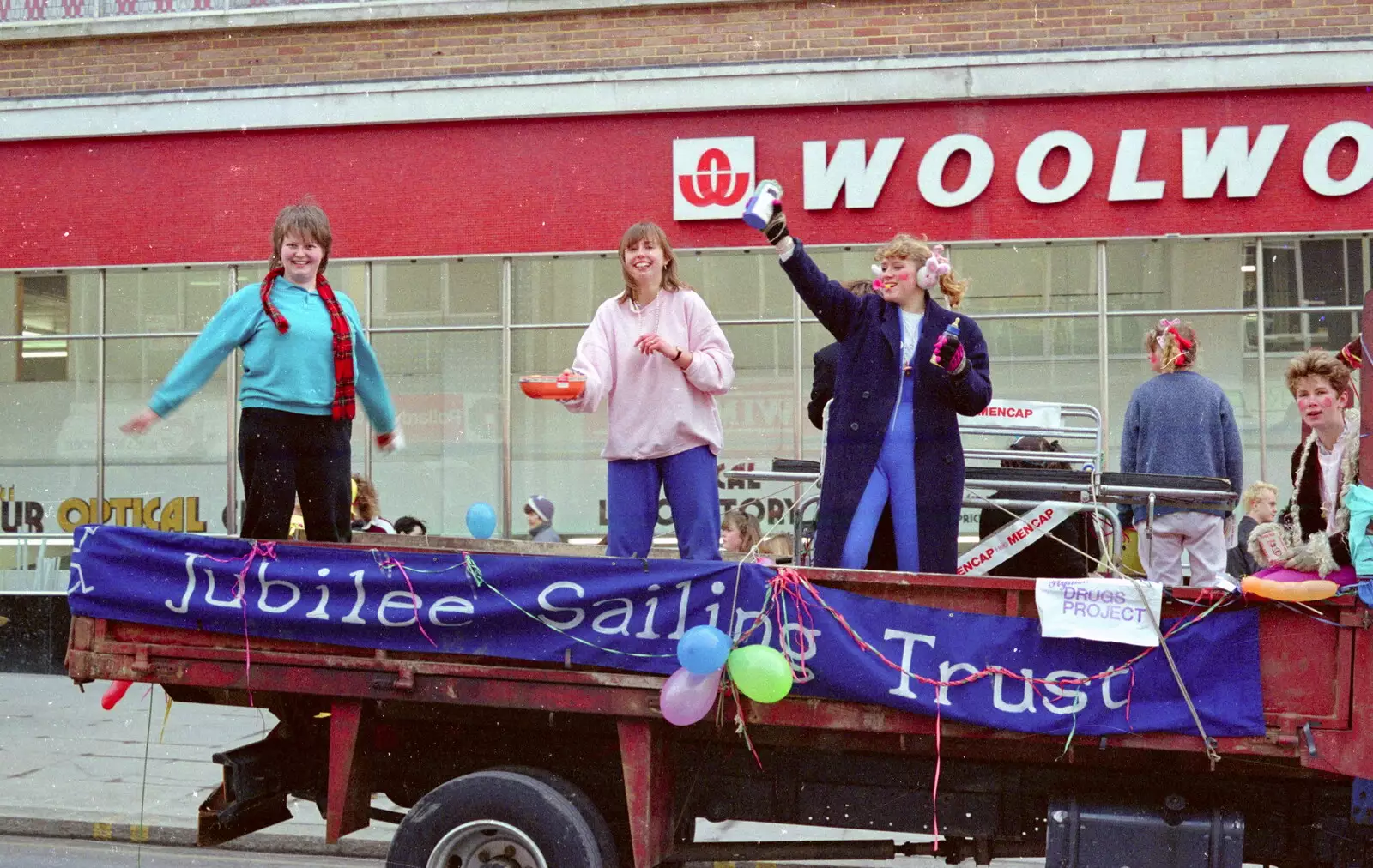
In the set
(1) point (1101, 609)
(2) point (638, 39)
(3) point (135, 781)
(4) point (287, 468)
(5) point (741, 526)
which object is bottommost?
(3) point (135, 781)

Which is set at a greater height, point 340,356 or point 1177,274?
point 1177,274

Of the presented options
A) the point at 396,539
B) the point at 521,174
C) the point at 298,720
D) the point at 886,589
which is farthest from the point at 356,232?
the point at 886,589

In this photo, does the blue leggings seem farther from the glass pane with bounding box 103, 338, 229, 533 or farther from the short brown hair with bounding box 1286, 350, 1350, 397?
the glass pane with bounding box 103, 338, 229, 533

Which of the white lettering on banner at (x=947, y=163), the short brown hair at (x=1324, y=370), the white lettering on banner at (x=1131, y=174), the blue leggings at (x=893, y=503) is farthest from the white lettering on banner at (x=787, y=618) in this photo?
the white lettering on banner at (x=1131, y=174)

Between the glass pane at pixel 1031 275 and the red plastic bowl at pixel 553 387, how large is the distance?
7885mm

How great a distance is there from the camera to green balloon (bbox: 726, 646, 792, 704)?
4.19 metres

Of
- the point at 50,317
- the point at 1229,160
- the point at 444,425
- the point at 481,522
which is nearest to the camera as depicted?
→ the point at 481,522

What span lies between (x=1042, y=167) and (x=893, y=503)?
309 inches

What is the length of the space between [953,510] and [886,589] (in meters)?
0.81

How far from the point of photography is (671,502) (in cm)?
531

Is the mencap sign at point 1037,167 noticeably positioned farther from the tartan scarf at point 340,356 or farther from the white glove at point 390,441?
the tartan scarf at point 340,356

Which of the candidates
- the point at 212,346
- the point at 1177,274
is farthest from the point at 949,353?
the point at 1177,274

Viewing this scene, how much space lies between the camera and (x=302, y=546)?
478cm

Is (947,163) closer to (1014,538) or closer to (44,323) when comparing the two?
(1014,538)
